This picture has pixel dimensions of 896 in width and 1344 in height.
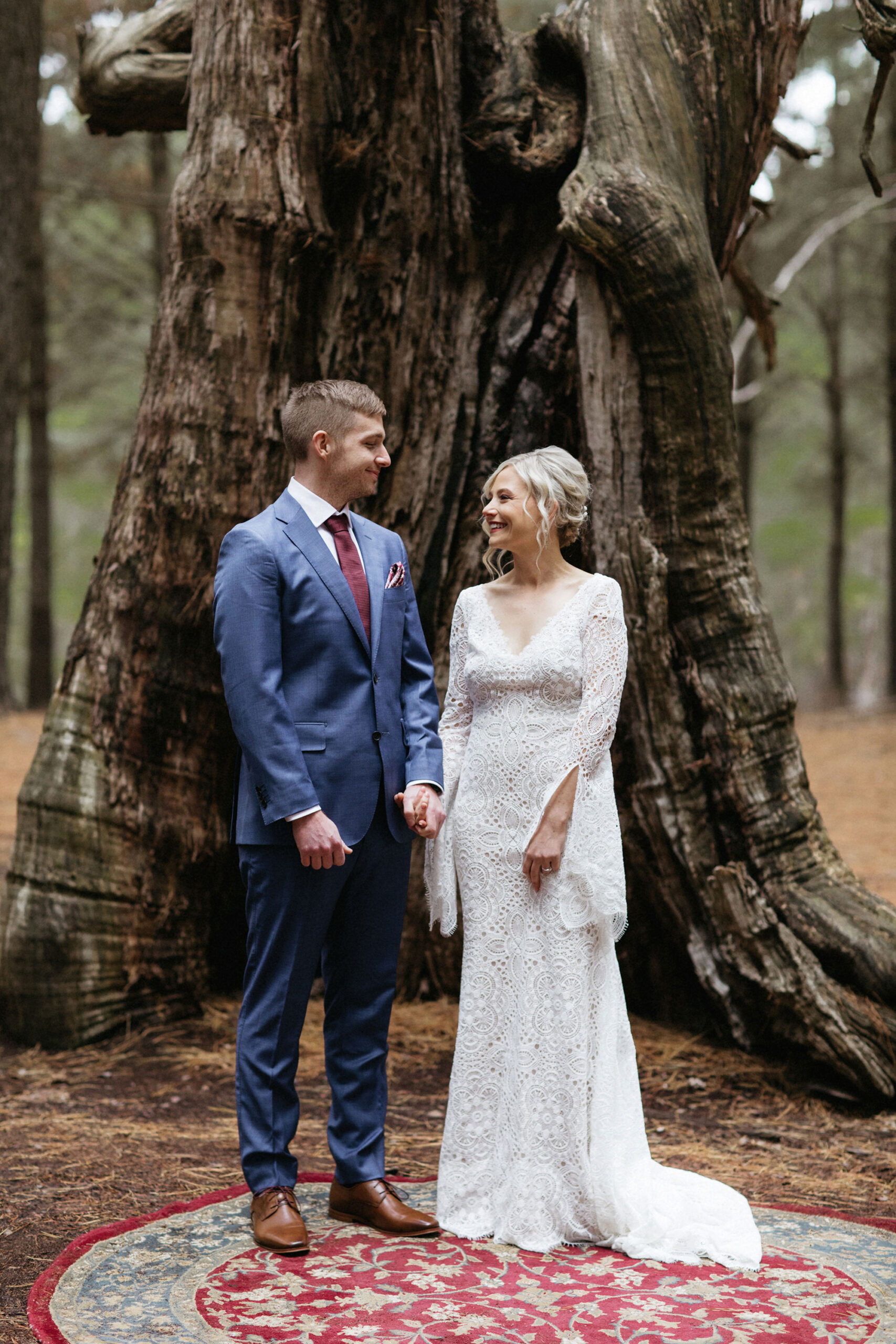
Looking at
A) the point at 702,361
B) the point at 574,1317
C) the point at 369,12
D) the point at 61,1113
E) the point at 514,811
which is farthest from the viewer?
the point at 369,12

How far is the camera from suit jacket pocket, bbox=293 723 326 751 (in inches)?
129

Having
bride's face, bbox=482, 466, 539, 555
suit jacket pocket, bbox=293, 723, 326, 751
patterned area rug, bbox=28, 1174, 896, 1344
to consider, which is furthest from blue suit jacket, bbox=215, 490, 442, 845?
patterned area rug, bbox=28, 1174, 896, 1344

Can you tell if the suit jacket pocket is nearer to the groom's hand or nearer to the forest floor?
the groom's hand

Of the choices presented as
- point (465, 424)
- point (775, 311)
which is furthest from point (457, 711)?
point (775, 311)

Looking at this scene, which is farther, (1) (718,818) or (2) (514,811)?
(1) (718,818)

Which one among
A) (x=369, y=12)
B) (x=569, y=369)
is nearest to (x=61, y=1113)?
(x=569, y=369)

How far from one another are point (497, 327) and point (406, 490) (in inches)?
31.5

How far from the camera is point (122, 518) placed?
528cm

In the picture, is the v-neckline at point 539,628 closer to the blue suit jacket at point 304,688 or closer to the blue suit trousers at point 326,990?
the blue suit jacket at point 304,688

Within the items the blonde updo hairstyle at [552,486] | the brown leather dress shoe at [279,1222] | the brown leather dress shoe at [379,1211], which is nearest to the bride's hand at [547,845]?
the blonde updo hairstyle at [552,486]

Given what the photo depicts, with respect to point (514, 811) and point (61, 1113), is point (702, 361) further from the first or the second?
point (61, 1113)

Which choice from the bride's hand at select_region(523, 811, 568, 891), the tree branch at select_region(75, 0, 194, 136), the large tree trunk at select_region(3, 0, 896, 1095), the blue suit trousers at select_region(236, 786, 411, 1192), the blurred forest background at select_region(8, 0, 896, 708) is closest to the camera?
the blue suit trousers at select_region(236, 786, 411, 1192)

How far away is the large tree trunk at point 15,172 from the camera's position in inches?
329

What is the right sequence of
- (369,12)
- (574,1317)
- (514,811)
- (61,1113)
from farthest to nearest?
(369,12) < (61,1113) < (514,811) < (574,1317)
